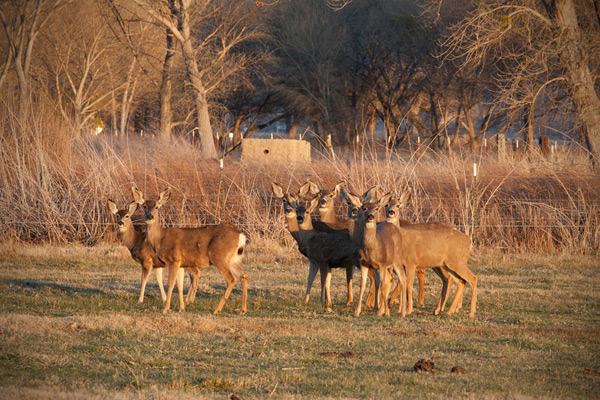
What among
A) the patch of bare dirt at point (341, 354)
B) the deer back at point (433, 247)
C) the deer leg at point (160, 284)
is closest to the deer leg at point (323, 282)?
the deer back at point (433, 247)

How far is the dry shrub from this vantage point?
56.9 feet

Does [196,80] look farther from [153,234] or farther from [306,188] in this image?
[153,234]

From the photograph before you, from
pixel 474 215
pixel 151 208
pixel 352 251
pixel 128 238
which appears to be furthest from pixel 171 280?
pixel 474 215

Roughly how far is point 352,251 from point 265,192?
6.91 meters

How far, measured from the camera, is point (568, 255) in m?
16.3

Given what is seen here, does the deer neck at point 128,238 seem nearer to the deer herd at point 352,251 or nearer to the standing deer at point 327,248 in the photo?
the deer herd at point 352,251

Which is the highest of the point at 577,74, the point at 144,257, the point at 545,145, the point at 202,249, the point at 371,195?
the point at 577,74

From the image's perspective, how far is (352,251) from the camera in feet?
38.4

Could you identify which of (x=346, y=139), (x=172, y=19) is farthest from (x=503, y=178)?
(x=346, y=139)

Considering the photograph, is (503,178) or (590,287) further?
(503,178)

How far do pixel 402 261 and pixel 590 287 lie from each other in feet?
13.1

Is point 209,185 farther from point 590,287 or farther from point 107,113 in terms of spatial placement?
point 107,113

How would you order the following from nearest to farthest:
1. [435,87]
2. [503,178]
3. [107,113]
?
1. [503,178]
2. [435,87]
3. [107,113]

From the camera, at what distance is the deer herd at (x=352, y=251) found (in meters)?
10.9
